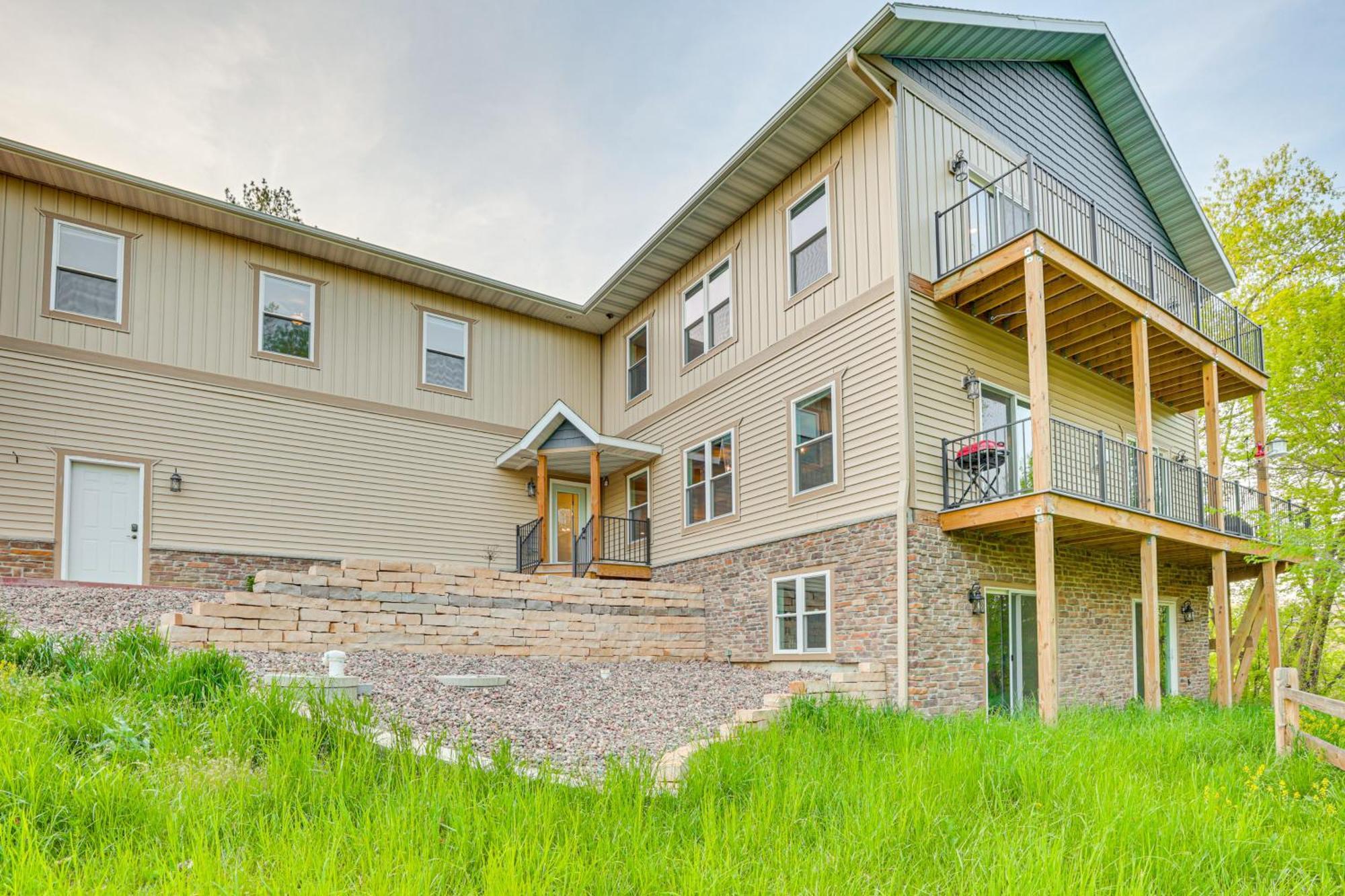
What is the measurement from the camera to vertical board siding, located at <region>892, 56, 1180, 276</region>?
11.2 meters

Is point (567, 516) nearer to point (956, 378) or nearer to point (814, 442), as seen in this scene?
point (814, 442)

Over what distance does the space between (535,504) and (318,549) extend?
3.79m

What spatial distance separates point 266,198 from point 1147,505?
70.1 feet

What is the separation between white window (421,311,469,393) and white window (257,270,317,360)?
1.82 metres

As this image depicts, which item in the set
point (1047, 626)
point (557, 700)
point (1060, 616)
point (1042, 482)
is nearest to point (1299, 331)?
point (1060, 616)

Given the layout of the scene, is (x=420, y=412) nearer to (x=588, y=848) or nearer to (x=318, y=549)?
(x=318, y=549)

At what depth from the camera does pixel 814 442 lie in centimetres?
1108

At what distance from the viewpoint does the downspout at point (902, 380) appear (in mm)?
9312

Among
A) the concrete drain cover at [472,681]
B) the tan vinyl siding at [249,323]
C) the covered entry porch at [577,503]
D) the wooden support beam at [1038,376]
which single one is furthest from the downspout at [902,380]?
the tan vinyl siding at [249,323]

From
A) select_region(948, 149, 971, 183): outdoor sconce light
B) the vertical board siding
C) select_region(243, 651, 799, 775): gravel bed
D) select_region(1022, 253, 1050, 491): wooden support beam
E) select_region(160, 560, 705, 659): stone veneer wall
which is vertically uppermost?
the vertical board siding

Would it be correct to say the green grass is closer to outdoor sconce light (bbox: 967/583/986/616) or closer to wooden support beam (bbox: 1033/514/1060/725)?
wooden support beam (bbox: 1033/514/1060/725)

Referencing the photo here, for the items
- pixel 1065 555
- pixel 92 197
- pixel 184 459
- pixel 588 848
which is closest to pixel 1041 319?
pixel 1065 555

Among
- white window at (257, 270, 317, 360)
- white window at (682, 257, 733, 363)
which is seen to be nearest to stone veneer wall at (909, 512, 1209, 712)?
white window at (682, 257, 733, 363)

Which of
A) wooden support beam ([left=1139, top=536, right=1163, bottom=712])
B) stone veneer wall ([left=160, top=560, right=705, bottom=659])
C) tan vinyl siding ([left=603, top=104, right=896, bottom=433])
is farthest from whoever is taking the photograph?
tan vinyl siding ([left=603, top=104, right=896, bottom=433])
